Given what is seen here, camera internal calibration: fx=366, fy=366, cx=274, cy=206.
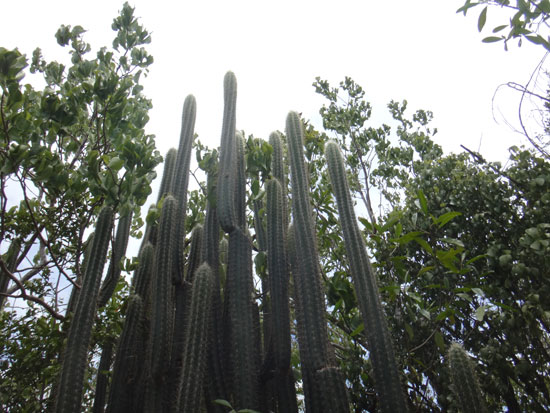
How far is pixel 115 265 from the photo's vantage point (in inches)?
139

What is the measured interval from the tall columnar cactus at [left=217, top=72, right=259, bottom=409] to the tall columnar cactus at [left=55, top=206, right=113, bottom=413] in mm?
965

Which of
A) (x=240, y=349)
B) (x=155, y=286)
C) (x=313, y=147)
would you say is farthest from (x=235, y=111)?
(x=240, y=349)

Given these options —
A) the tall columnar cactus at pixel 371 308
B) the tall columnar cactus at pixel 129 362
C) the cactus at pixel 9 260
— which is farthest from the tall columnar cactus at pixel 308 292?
the cactus at pixel 9 260

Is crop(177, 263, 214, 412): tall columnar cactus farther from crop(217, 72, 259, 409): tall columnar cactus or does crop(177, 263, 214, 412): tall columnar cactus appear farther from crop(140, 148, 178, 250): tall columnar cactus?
crop(140, 148, 178, 250): tall columnar cactus

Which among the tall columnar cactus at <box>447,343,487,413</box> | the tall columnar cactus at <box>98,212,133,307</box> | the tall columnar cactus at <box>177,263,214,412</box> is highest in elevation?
the tall columnar cactus at <box>98,212,133,307</box>

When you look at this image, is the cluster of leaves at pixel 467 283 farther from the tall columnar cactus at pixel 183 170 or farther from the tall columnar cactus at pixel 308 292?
the tall columnar cactus at pixel 183 170

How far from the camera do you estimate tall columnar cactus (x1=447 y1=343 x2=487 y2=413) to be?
88.9 inches

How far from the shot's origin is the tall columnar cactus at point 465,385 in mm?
2258

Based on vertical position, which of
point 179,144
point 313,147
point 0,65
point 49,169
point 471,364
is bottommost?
point 471,364

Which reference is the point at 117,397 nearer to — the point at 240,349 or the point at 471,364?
the point at 240,349

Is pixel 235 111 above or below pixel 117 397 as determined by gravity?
above

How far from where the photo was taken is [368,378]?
351 centimetres

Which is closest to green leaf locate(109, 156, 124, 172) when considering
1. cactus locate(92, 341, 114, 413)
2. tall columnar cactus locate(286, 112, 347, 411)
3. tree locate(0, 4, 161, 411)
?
tree locate(0, 4, 161, 411)

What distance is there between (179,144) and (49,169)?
5.16ft
